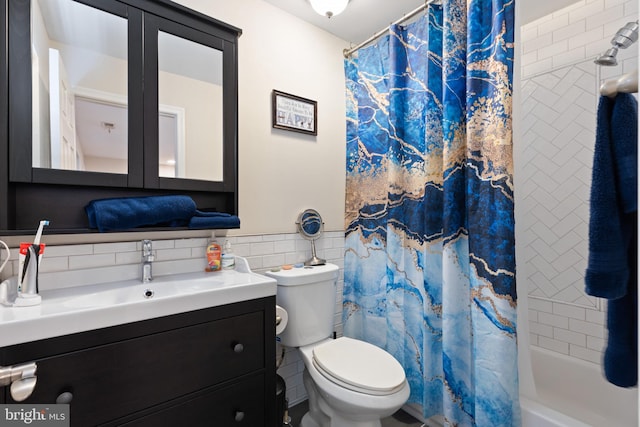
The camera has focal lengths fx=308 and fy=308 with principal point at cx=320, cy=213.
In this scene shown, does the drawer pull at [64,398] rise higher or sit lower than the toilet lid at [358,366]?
higher

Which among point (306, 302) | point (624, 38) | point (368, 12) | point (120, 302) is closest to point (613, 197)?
point (624, 38)

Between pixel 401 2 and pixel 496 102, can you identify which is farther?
pixel 401 2

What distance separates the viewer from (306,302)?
170 centimetres

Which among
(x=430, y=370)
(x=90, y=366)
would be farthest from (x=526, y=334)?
(x=90, y=366)

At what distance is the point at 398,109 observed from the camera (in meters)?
1.88

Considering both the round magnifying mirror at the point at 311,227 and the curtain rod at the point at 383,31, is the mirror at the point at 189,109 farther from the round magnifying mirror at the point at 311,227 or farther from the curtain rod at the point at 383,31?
the curtain rod at the point at 383,31

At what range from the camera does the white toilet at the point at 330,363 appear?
132 centimetres

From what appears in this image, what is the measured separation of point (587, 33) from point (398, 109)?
131 centimetres

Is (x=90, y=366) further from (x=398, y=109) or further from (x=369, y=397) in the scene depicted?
(x=398, y=109)

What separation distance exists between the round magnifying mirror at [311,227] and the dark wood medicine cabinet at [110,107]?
1.69 ft

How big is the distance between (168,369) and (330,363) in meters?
0.74

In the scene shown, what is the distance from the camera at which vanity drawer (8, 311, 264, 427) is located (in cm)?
90

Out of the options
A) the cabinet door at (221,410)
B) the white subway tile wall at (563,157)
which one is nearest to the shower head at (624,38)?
the white subway tile wall at (563,157)

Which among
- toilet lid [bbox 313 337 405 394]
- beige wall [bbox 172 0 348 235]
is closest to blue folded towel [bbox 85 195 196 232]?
beige wall [bbox 172 0 348 235]
